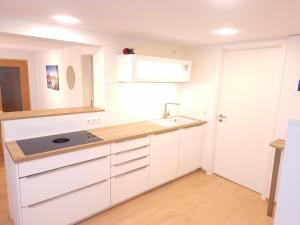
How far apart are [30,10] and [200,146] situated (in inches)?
119

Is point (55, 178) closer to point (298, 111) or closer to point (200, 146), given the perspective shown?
point (200, 146)

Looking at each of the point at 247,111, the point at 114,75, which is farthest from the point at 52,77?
the point at 247,111

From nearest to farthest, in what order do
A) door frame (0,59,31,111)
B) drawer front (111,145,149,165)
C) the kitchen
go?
the kitchen, drawer front (111,145,149,165), door frame (0,59,31,111)

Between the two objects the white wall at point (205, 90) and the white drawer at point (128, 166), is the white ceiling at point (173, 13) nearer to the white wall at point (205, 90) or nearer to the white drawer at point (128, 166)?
the white wall at point (205, 90)

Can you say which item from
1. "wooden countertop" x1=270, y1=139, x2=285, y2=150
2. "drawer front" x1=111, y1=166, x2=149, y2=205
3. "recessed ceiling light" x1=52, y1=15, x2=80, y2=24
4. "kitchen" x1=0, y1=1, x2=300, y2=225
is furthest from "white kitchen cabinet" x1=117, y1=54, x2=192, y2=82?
"wooden countertop" x1=270, y1=139, x2=285, y2=150

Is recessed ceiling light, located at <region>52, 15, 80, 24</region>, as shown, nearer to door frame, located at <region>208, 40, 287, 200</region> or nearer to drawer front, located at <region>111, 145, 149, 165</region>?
drawer front, located at <region>111, 145, 149, 165</region>

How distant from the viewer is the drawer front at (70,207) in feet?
6.33

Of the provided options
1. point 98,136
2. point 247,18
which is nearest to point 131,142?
point 98,136

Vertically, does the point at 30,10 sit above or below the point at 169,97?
above

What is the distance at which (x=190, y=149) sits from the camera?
11.2ft

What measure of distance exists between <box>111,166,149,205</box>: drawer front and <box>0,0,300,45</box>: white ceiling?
1.77 m

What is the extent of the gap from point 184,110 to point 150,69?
1277 millimetres

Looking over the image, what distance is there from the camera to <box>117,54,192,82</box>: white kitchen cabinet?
8.85 ft

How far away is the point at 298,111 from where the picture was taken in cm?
249
